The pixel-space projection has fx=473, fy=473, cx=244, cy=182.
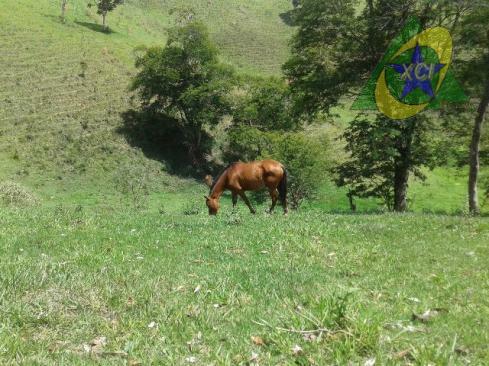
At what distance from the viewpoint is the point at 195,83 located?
219 ft

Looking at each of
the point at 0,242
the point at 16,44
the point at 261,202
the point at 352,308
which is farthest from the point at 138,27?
the point at 352,308

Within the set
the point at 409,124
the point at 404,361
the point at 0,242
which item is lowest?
the point at 0,242

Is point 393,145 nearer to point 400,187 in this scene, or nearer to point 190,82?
point 400,187

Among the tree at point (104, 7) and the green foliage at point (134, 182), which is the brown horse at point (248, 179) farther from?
the tree at point (104, 7)

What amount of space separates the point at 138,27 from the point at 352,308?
111 metres

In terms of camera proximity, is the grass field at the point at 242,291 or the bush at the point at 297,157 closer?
the grass field at the point at 242,291

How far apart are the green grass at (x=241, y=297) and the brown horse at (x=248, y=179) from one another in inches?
316

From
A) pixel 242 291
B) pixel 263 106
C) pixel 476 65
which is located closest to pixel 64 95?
pixel 263 106

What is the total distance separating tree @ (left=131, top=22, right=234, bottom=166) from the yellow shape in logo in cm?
3939

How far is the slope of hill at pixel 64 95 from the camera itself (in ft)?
184

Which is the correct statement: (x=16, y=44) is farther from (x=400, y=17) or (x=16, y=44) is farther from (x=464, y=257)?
(x=464, y=257)

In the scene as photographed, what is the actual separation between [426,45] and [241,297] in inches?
858

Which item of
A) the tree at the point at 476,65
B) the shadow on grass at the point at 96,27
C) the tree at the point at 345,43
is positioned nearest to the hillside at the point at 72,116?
the shadow on grass at the point at 96,27

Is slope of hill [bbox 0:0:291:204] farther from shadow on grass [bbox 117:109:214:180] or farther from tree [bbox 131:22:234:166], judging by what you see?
tree [bbox 131:22:234:166]
